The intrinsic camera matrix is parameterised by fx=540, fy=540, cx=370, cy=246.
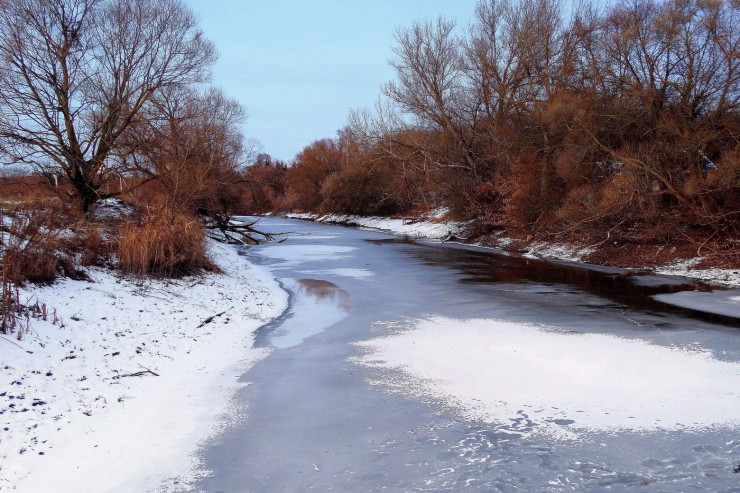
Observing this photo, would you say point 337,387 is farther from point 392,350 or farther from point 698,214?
point 698,214

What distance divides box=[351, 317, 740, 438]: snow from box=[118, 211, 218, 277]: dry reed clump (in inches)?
230

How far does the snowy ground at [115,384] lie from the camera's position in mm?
4773

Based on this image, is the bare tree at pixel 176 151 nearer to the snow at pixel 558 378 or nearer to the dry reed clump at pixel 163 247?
the dry reed clump at pixel 163 247

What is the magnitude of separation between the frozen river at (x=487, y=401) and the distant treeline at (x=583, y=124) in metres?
8.80

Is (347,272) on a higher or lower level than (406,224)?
lower

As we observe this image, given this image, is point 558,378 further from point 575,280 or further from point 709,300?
point 575,280

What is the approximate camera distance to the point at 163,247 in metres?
12.4

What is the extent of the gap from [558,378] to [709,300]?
7.83m

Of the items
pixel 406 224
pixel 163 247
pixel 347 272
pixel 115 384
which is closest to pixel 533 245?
pixel 347 272

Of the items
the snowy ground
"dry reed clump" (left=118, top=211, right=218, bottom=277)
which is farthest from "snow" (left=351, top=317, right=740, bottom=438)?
"dry reed clump" (left=118, top=211, right=218, bottom=277)

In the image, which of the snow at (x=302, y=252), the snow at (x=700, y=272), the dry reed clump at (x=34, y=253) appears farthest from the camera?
the snow at (x=302, y=252)

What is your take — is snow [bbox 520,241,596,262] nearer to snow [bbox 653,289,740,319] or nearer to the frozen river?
snow [bbox 653,289,740,319]

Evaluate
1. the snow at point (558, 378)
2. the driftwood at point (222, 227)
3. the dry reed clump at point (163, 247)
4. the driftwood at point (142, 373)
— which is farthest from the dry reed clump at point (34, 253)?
the driftwood at point (222, 227)

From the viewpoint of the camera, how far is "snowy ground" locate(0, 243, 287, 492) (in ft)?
15.7
